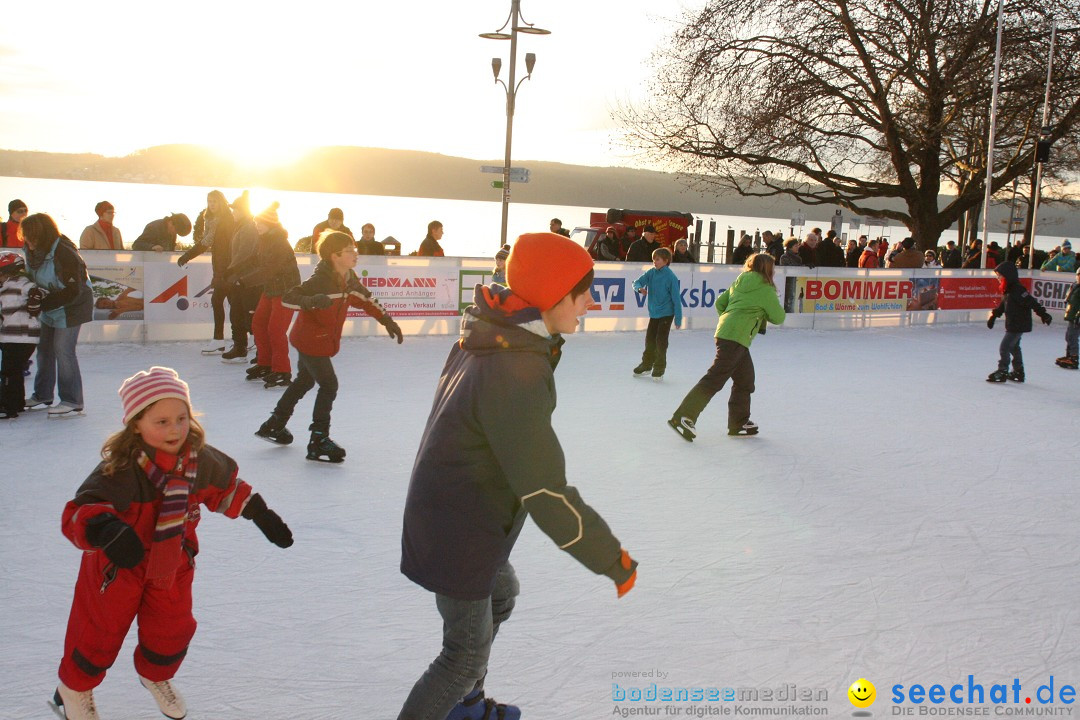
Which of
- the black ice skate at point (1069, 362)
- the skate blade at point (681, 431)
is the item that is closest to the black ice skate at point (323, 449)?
the skate blade at point (681, 431)

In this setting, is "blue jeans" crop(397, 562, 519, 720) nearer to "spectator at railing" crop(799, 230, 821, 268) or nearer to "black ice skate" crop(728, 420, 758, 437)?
→ "black ice skate" crop(728, 420, 758, 437)

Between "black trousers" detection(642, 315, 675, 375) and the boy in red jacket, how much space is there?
405cm

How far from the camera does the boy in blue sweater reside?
891 cm

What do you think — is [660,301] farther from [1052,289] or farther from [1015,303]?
[1052,289]

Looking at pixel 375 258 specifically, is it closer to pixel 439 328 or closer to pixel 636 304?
pixel 439 328

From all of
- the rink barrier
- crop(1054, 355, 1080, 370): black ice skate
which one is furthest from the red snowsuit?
crop(1054, 355, 1080, 370): black ice skate

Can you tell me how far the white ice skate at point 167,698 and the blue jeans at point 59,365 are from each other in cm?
404

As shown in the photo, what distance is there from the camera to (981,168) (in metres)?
22.3

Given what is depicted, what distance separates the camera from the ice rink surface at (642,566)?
2.91 meters

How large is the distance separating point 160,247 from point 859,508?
25.5ft

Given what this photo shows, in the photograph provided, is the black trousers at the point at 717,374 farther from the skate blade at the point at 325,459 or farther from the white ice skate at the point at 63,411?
the white ice skate at the point at 63,411

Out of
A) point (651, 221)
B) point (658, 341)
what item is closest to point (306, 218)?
point (651, 221)

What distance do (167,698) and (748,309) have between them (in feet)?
15.5

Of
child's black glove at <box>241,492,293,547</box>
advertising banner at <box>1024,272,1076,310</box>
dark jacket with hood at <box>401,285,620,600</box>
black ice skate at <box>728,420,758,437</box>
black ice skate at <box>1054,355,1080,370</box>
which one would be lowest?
black ice skate at <box>728,420,758,437</box>
